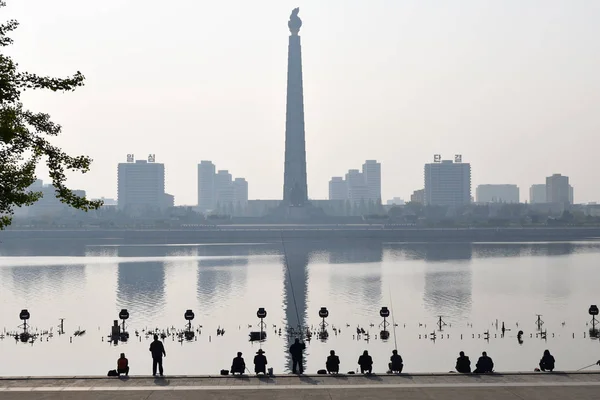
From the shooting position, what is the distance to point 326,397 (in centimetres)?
2398

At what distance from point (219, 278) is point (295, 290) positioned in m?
18.8

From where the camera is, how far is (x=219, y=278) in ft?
368

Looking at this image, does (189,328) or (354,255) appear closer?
(189,328)

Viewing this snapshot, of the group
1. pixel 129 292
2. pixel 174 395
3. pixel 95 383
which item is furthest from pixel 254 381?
pixel 129 292

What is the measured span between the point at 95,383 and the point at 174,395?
360 centimetres

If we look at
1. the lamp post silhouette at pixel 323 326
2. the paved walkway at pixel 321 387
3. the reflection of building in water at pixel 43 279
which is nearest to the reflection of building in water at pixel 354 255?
the reflection of building in water at pixel 43 279

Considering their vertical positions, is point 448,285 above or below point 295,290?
above

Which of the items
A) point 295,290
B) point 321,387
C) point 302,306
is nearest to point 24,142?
point 321,387

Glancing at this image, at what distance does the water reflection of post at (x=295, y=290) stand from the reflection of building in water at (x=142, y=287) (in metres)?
13.7

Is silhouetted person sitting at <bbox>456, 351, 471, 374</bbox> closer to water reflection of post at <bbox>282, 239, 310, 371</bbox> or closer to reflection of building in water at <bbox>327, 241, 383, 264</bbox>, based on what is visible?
water reflection of post at <bbox>282, 239, 310, 371</bbox>

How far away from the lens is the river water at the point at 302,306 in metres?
53.4

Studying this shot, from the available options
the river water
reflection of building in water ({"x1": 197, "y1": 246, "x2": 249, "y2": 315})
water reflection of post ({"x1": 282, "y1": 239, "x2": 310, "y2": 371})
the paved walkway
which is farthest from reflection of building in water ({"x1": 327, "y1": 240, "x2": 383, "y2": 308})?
the paved walkway

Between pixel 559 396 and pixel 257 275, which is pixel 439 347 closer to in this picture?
pixel 559 396

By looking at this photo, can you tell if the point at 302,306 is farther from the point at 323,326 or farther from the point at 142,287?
the point at 142,287
